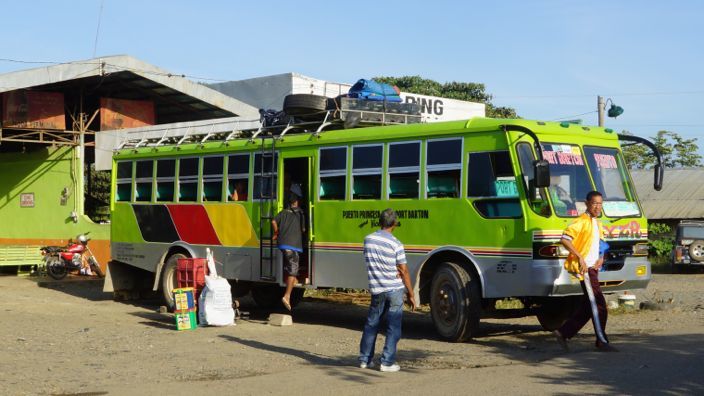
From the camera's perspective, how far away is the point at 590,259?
428 inches

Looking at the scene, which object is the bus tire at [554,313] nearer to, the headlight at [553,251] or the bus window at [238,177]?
the headlight at [553,251]

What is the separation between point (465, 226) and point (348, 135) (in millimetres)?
2658

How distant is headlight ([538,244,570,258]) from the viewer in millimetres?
11289

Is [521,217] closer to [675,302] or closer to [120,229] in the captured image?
[675,302]

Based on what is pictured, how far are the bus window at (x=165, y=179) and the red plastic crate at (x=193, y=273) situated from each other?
8.31ft

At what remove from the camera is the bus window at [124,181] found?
60.4ft

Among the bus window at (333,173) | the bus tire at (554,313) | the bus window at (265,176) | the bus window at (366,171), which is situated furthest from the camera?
the bus window at (265,176)

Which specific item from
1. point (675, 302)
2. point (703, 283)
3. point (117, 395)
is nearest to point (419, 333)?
point (117, 395)

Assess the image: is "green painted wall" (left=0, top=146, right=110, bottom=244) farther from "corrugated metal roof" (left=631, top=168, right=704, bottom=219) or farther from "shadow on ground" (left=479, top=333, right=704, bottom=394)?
"corrugated metal roof" (left=631, top=168, right=704, bottom=219)

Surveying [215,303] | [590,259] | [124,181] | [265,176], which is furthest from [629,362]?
[124,181]

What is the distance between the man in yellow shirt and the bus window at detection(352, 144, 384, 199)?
3.32 m

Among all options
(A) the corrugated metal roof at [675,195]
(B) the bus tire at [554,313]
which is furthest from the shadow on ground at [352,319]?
(A) the corrugated metal roof at [675,195]

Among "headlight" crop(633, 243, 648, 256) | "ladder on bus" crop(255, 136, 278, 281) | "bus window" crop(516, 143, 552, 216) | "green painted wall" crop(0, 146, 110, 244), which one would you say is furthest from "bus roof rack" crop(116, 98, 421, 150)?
"green painted wall" crop(0, 146, 110, 244)

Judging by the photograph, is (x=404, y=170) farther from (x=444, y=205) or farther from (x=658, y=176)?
(x=658, y=176)
